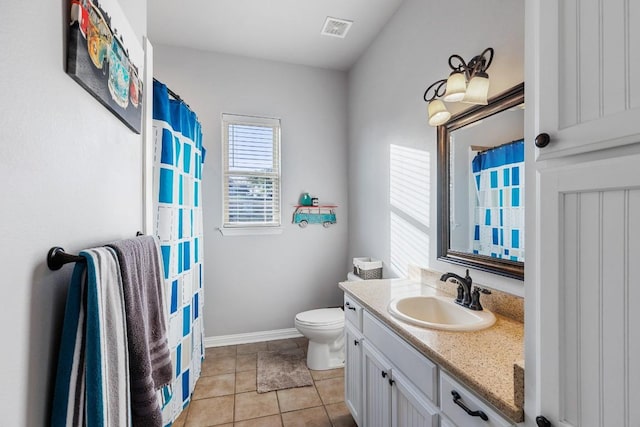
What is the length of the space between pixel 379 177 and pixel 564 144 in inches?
77.0

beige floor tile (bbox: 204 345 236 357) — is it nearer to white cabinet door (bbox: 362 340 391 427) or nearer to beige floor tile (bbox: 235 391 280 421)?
beige floor tile (bbox: 235 391 280 421)

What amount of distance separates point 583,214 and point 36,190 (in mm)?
→ 1101

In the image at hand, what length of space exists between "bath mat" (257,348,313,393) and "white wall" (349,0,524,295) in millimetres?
1078

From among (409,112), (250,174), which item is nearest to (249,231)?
Answer: (250,174)

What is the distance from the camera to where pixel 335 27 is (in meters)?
2.48

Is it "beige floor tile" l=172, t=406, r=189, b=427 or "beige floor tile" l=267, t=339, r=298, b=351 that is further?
"beige floor tile" l=267, t=339, r=298, b=351

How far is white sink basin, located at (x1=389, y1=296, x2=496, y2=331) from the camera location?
4.27 feet

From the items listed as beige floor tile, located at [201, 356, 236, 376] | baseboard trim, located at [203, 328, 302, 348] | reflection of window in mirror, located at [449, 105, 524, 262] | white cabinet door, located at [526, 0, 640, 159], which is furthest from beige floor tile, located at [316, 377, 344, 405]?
white cabinet door, located at [526, 0, 640, 159]

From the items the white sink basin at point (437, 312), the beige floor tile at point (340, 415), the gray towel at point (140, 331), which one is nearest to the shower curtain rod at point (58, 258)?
the gray towel at point (140, 331)

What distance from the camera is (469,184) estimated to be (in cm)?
163

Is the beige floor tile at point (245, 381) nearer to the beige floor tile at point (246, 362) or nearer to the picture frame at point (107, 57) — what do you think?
the beige floor tile at point (246, 362)

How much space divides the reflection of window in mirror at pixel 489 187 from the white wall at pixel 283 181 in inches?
64.3

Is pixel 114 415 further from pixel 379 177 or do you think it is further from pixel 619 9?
pixel 379 177

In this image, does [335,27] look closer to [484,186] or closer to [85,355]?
[484,186]
